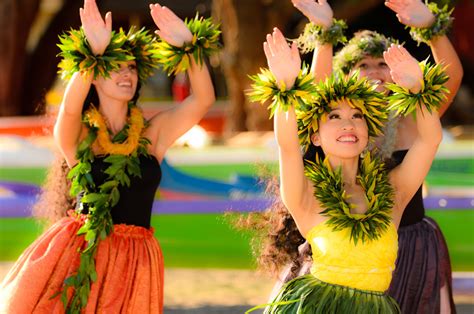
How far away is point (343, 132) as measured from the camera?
3145mm

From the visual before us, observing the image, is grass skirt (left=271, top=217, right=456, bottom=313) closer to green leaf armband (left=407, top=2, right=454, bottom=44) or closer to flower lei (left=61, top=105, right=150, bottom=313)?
green leaf armband (left=407, top=2, right=454, bottom=44)

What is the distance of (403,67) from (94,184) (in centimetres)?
138

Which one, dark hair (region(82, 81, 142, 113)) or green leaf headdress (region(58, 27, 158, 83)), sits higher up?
green leaf headdress (region(58, 27, 158, 83))

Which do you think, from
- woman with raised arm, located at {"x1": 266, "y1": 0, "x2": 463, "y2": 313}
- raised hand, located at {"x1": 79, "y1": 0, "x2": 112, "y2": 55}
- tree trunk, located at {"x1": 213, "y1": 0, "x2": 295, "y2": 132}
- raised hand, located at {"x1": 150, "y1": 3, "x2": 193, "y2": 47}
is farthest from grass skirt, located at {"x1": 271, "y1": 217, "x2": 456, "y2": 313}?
tree trunk, located at {"x1": 213, "y1": 0, "x2": 295, "y2": 132}

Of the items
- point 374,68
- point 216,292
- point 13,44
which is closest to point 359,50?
point 374,68

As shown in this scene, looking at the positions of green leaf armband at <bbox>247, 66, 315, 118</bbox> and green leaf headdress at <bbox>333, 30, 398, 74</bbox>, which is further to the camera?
green leaf headdress at <bbox>333, 30, 398, 74</bbox>

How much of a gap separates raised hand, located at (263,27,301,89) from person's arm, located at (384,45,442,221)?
0.33 m

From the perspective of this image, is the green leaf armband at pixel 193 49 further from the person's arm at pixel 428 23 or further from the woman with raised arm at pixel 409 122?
the person's arm at pixel 428 23

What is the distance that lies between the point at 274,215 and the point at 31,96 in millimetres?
8160

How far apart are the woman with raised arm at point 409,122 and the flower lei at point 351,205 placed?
1.84ft

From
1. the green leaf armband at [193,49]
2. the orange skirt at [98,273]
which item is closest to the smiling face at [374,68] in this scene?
the green leaf armband at [193,49]

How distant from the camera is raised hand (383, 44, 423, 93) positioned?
306 cm

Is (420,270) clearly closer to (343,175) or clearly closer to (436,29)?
(343,175)

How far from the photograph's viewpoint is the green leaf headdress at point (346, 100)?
317cm
